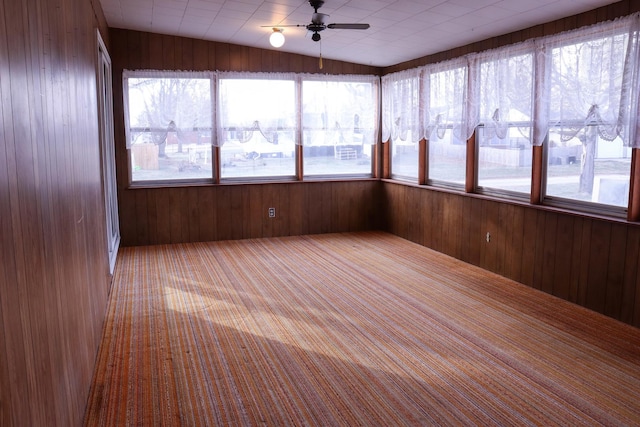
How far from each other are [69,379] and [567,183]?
13.6 ft

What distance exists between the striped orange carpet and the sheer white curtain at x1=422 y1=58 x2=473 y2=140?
1649 millimetres

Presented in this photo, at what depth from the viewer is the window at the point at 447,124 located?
19.3ft

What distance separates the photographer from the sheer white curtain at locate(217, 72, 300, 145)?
22.9 feet

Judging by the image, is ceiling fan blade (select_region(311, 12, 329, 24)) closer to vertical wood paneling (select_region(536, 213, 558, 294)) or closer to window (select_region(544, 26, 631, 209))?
window (select_region(544, 26, 631, 209))

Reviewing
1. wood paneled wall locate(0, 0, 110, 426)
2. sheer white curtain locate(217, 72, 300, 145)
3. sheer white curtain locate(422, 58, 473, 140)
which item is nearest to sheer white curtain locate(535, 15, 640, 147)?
sheer white curtain locate(422, 58, 473, 140)

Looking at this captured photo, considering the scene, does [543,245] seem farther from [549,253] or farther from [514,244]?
[514,244]

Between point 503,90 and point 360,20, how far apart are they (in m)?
1.55

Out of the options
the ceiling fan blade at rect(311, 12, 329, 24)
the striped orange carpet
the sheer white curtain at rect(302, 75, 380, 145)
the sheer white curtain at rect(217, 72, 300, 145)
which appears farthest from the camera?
the sheer white curtain at rect(302, 75, 380, 145)

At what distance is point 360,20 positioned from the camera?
5.28m

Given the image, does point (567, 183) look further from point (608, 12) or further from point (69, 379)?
point (69, 379)

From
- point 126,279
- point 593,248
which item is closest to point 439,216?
point 593,248

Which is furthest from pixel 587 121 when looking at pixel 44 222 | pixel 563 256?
pixel 44 222

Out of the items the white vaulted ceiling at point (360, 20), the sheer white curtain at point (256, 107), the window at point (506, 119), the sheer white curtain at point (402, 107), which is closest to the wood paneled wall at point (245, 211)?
the sheer white curtain at point (256, 107)

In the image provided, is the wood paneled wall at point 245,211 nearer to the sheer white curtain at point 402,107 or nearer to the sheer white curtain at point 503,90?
the sheer white curtain at point 402,107
